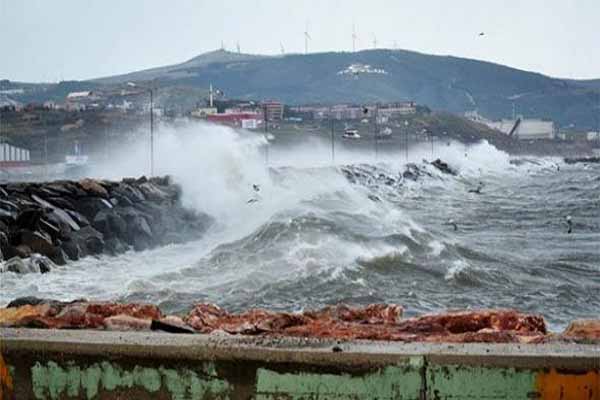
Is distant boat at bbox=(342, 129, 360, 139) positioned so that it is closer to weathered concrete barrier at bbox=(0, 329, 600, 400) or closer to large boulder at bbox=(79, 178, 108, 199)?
large boulder at bbox=(79, 178, 108, 199)

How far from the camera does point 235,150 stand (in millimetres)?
33562

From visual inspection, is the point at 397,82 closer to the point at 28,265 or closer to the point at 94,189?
→ the point at 94,189

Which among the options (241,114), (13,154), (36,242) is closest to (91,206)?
(36,242)

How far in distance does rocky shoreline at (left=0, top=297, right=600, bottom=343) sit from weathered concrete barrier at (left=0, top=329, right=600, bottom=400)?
1.33 feet

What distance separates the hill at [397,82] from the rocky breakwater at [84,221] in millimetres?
111743

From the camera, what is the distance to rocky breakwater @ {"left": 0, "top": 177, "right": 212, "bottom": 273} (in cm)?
1289

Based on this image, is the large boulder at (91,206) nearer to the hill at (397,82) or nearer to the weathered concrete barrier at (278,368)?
the weathered concrete barrier at (278,368)

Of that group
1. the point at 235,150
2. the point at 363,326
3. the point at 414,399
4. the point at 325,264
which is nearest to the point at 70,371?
the point at 414,399

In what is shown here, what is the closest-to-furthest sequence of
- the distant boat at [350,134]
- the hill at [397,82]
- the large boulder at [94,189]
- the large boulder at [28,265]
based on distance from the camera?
the large boulder at [28,265]
the large boulder at [94,189]
the distant boat at [350,134]
the hill at [397,82]

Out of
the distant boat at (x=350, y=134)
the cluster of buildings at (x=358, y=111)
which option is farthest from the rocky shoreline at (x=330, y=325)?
the cluster of buildings at (x=358, y=111)

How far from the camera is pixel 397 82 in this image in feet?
557

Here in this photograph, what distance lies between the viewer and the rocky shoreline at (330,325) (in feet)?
11.2

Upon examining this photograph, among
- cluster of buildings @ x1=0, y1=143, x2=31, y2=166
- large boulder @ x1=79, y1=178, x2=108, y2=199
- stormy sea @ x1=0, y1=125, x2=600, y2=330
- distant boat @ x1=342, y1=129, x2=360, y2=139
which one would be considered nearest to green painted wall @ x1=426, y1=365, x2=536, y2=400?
stormy sea @ x1=0, y1=125, x2=600, y2=330

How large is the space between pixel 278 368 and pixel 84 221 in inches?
559
